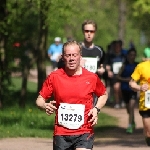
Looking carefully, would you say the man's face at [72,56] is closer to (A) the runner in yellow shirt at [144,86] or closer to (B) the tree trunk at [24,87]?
(A) the runner in yellow shirt at [144,86]

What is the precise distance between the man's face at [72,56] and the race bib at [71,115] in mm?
443

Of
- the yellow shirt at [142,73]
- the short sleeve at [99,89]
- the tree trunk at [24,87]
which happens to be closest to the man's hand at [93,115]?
the short sleeve at [99,89]

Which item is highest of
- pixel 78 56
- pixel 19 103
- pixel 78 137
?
pixel 78 56

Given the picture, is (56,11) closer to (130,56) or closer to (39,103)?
(130,56)

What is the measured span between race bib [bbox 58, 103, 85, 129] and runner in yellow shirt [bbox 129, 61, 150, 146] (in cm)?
338

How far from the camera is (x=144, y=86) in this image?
11.5 meters

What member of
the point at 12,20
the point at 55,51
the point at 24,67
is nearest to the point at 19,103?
the point at 24,67

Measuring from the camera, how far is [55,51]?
2792 cm

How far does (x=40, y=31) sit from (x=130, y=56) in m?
4.90

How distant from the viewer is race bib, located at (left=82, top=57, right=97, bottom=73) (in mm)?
12297

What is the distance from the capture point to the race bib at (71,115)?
822 cm

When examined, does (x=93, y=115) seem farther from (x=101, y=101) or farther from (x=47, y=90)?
(x=47, y=90)

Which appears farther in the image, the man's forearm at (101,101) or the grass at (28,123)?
the grass at (28,123)

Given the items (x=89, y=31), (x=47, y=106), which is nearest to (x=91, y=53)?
(x=89, y=31)
